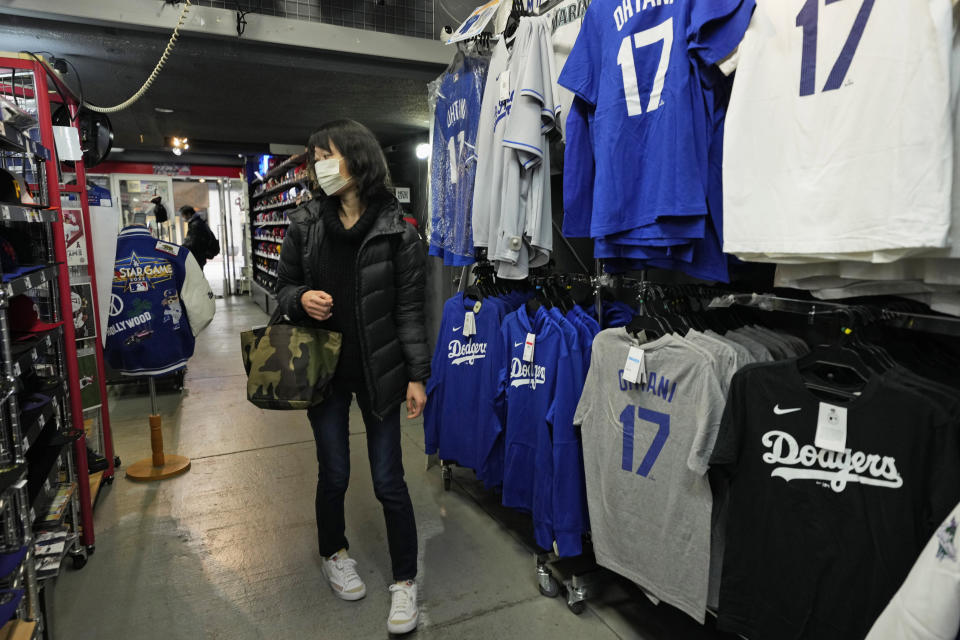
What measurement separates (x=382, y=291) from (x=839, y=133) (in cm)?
138

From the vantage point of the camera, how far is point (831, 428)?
139 centimetres

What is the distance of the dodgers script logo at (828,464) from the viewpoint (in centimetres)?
131

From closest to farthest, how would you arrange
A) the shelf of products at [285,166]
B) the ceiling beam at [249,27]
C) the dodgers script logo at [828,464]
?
the dodgers script logo at [828,464] → the ceiling beam at [249,27] → the shelf of products at [285,166]

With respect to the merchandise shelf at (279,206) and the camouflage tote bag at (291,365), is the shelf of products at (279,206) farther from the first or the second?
the camouflage tote bag at (291,365)

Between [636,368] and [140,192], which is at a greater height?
[140,192]

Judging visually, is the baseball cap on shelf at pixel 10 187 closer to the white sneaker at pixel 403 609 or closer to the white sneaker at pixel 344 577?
the white sneaker at pixel 344 577

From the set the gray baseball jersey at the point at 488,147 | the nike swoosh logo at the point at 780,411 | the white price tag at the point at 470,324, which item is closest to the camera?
the nike swoosh logo at the point at 780,411

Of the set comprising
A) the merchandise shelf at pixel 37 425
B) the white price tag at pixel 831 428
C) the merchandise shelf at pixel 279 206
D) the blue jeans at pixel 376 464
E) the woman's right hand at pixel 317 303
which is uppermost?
the merchandise shelf at pixel 279 206

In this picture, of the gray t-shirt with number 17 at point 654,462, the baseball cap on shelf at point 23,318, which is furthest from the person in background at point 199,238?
the gray t-shirt with number 17 at point 654,462

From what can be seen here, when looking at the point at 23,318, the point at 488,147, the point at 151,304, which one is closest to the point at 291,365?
the point at 23,318

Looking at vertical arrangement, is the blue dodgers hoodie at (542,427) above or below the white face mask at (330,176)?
below

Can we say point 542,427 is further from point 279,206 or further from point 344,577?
point 279,206

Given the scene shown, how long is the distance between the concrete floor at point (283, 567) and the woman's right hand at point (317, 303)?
3.78 ft

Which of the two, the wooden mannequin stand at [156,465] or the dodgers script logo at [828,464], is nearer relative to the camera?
the dodgers script logo at [828,464]
